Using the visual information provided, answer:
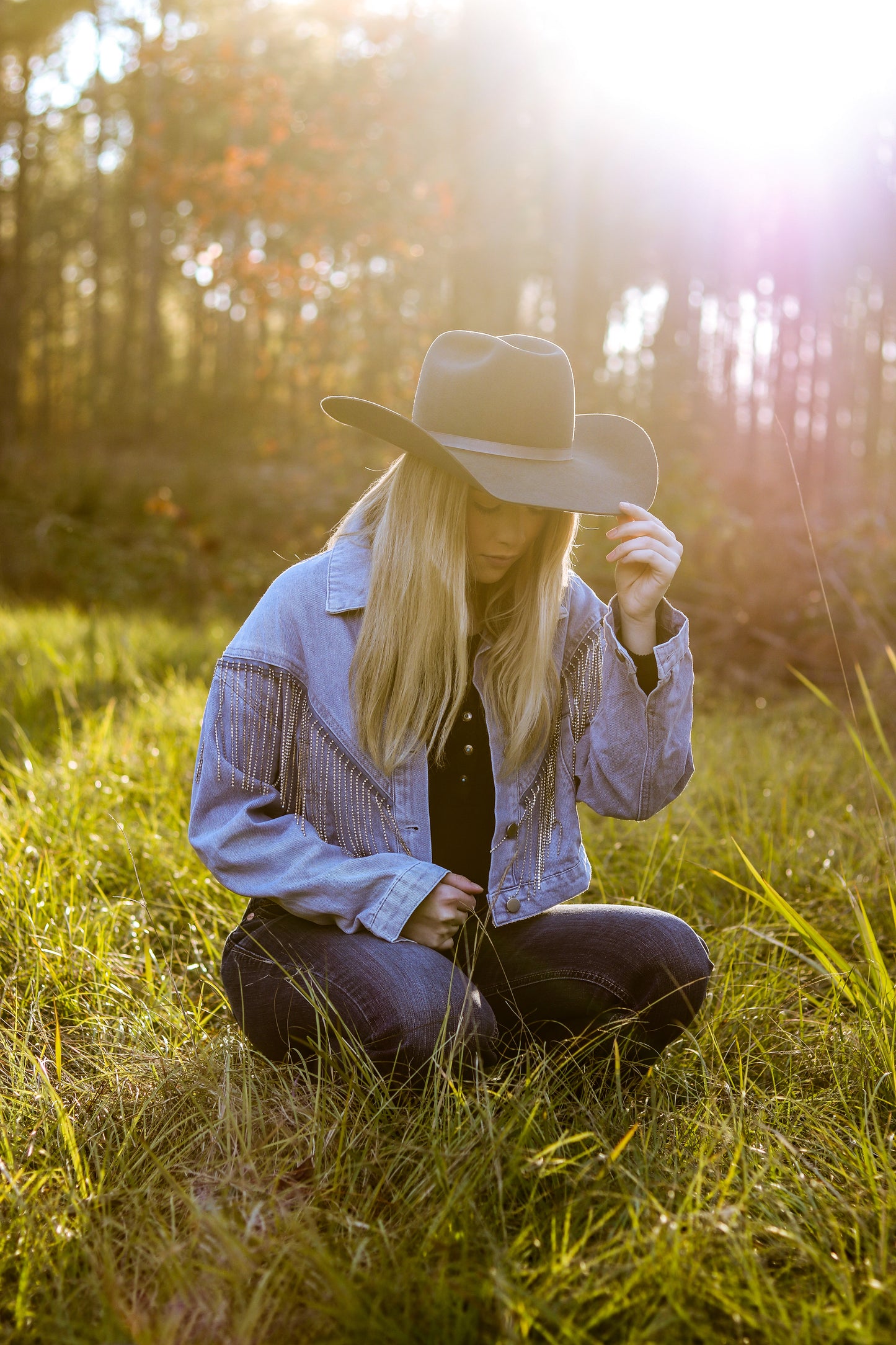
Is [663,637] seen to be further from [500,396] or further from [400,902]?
[400,902]

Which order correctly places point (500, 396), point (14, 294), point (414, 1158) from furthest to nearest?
point (14, 294) < point (500, 396) < point (414, 1158)

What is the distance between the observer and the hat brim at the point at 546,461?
6.06ft

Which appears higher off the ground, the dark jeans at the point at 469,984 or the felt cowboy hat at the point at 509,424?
the felt cowboy hat at the point at 509,424

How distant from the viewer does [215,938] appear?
2.55m

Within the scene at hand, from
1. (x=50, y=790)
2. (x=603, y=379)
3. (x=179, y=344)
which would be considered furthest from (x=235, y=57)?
(x=179, y=344)

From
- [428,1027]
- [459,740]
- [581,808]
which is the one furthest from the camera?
[581,808]

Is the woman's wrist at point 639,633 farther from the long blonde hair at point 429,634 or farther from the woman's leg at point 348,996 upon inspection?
the woman's leg at point 348,996

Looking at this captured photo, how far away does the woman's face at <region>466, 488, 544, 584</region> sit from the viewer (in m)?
1.99

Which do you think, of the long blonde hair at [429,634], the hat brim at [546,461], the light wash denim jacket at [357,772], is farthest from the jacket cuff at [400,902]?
the hat brim at [546,461]

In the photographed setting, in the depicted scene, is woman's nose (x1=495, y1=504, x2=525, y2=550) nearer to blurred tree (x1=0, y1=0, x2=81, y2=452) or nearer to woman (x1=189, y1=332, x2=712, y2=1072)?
woman (x1=189, y1=332, x2=712, y2=1072)

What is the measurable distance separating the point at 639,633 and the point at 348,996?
0.92m

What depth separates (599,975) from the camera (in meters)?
1.93

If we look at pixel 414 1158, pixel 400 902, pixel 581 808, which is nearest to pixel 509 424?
pixel 400 902

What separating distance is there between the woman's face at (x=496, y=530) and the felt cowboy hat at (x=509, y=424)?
0.26 ft
